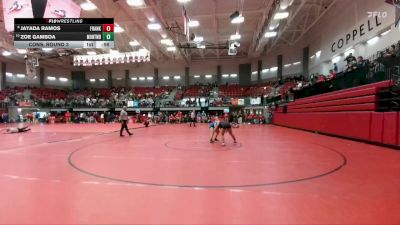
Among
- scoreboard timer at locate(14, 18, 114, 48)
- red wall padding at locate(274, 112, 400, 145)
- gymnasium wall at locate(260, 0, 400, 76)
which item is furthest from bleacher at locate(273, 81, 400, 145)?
scoreboard timer at locate(14, 18, 114, 48)

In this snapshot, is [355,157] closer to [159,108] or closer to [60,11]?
[60,11]

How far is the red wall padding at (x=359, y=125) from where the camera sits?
332 inches

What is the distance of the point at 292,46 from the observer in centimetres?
3216

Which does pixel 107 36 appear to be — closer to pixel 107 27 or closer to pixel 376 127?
pixel 107 27

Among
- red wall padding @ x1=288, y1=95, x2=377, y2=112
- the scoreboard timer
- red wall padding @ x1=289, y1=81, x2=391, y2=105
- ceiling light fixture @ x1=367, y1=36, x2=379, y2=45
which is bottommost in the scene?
red wall padding @ x1=288, y1=95, x2=377, y2=112

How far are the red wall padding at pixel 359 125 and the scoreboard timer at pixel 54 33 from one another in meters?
9.86

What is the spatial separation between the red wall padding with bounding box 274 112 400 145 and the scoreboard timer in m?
9.86

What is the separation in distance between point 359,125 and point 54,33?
1160cm

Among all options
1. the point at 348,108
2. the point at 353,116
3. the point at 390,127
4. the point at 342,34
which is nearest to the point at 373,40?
the point at 342,34

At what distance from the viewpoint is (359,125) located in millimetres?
10461

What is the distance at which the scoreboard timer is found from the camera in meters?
8.16

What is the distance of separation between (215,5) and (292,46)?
52.5ft

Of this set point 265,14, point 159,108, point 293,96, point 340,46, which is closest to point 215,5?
point 265,14

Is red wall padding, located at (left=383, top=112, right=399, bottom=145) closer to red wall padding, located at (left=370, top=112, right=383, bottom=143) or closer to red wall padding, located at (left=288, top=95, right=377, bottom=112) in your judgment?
red wall padding, located at (left=370, top=112, right=383, bottom=143)
